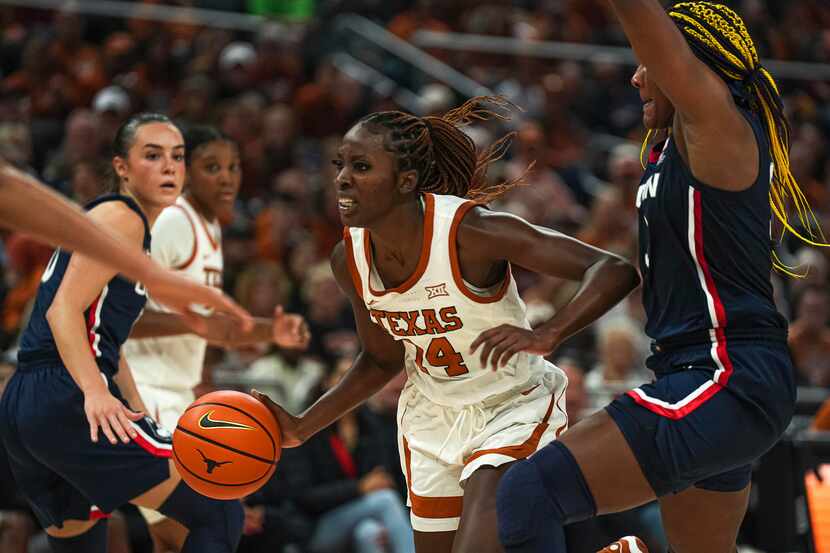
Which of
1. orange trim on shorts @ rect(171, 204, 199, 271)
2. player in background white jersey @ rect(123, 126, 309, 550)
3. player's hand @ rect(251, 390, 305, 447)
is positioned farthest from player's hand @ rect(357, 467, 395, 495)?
player's hand @ rect(251, 390, 305, 447)

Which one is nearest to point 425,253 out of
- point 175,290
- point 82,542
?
point 175,290

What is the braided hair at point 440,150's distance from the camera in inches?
151

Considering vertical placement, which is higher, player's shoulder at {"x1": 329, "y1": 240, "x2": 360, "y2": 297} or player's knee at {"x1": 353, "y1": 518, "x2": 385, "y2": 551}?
player's shoulder at {"x1": 329, "y1": 240, "x2": 360, "y2": 297}

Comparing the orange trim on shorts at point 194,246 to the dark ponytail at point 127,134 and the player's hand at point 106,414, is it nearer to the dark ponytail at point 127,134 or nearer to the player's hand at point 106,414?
the dark ponytail at point 127,134

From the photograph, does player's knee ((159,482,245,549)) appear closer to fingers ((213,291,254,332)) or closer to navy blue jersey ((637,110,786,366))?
fingers ((213,291,254,332))

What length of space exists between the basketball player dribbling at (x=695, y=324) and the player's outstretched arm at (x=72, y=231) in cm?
127

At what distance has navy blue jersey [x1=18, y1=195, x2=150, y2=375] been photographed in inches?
166

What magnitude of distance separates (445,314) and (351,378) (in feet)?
1.75

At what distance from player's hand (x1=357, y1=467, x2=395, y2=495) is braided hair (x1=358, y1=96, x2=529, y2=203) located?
287 centimetres

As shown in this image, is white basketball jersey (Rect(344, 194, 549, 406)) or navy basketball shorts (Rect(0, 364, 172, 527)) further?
navy basketball shorts (Rect(0, 364, 172, 527))

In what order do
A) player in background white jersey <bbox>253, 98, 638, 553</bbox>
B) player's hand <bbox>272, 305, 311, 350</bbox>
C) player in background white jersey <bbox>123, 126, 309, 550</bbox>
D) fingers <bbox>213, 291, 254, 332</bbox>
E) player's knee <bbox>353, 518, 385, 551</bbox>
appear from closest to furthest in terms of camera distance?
fingers <bbox>213, 291, 254, 332</bbox>, player in background white jersey <bbox>253, 98, 638, 553</bbox>, player's hand <bbox>272, 305, 311, 350</bbox>, player in background white jersey <bbox>123, 126, 309, 550</bbox>, player's knee <bbox>353, 518, 385, 551</bbox>

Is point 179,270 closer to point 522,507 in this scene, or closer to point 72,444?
point 72,444

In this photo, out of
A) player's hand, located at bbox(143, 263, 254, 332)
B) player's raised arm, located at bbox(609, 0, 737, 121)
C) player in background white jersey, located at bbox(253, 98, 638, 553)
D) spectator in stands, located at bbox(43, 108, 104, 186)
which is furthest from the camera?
spectator in stands, located at bbox(43, 108, 104, 186)

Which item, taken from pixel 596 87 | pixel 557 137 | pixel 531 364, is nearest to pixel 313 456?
pixel 531 364
